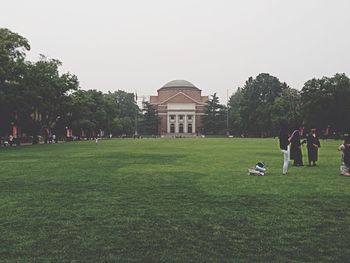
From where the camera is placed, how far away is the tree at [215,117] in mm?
120750

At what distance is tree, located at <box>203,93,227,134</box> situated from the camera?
12075cm

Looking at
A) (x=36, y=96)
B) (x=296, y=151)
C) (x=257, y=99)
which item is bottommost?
(x=296, y=151)

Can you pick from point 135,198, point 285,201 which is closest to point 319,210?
point 285,201

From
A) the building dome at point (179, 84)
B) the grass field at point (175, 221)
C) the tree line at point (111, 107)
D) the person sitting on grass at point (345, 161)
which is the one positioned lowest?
the grass field at point (175, 221)

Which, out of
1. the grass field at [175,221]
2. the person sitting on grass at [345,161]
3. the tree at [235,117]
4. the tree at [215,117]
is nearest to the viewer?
the grass field at [175,221]

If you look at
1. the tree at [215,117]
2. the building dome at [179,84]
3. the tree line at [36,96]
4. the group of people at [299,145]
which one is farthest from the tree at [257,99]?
the group of people at [299,145]

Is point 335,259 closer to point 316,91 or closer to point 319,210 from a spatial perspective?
point 319,210

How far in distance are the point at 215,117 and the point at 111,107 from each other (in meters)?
43.4

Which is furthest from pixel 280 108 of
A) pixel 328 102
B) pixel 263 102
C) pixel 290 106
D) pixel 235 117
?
pixel 235 117

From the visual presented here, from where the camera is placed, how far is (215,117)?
121m

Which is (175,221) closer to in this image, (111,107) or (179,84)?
(111,107)

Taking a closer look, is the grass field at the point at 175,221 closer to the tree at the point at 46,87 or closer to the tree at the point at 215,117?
the tree at the point at 46,87

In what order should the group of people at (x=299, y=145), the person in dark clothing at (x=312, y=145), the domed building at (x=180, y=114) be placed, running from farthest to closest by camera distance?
the domed building at (x=180, y=114) → the person in dark clothing at (x=312, y=145) → the group of people at (x=299, y=145)

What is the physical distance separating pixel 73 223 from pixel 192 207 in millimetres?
2275
